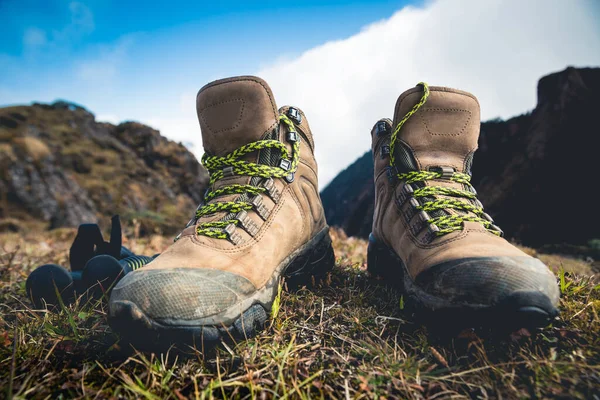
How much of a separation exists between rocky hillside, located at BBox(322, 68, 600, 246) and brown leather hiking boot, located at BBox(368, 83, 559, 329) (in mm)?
18432

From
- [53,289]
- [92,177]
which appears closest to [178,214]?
[92,177]

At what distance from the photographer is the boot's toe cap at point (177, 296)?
1.34m

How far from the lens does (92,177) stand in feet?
104

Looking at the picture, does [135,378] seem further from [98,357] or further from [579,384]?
[579,384]

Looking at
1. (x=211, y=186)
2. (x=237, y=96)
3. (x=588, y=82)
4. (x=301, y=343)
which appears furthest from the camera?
(x=588, y=82)

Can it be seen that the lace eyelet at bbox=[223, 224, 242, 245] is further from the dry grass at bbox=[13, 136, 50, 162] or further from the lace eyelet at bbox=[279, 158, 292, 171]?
the dry grass at bbox=[13, 136, 50, 162]

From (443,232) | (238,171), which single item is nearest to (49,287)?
(238,171)

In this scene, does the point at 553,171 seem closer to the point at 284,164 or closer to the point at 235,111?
the point at 284,164

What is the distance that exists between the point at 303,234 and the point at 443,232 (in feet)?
2.86

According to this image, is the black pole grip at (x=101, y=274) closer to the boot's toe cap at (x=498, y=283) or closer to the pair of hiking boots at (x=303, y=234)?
the pair of hiking boots at (x=303, y=234)

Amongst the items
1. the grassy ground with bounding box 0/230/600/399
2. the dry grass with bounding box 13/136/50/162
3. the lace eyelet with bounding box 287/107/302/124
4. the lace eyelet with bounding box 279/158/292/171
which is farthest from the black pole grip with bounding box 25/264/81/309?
the dry grass with bounding box 13/136/50/162

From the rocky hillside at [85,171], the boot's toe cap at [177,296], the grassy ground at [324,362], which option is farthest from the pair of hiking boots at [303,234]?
the rocky hillside at [85,171]

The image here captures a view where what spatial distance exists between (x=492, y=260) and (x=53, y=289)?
7.96ft

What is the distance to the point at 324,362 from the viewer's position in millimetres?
1431
